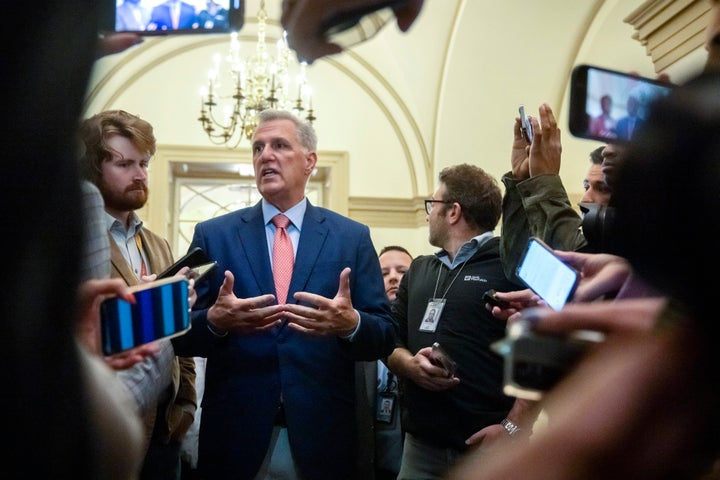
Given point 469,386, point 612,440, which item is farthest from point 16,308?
point 469,386

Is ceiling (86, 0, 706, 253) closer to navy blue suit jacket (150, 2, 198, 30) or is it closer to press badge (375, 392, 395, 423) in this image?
press badge (375, 392, 395, 423)

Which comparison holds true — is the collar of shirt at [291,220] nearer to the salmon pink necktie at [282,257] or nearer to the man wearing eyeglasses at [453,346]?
the salmon pink necktie at [282,257]

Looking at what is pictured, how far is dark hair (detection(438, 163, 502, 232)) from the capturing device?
3.03m

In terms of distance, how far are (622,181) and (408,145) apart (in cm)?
865

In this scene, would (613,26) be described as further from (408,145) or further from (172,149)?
(172,149)

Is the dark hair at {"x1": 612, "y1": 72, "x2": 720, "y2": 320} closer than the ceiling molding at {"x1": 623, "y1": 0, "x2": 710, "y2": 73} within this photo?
Yes

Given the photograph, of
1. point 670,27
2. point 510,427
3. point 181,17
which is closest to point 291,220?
point 510,427

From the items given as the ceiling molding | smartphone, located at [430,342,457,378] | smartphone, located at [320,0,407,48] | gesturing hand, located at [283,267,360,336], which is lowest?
smartphone, located at [430,342,457,378]

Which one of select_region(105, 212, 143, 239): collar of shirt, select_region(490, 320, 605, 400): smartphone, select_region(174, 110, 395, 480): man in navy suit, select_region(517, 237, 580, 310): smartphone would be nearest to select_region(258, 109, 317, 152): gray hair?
select_region(174, 110, 395, 480): man in navy suit

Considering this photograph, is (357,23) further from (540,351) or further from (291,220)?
(291,220)

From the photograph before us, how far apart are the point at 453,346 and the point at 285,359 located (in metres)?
0.64

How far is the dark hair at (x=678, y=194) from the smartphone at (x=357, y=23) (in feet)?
0.99

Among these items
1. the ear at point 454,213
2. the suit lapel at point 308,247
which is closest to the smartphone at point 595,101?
the suit lapel at point 308,247

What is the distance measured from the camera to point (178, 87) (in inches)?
346
